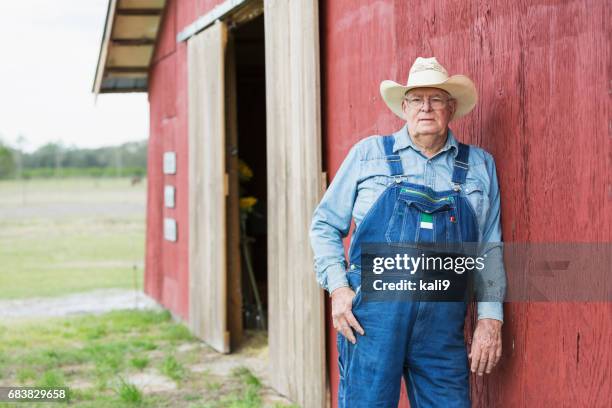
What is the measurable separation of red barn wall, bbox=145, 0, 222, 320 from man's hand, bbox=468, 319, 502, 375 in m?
4.97

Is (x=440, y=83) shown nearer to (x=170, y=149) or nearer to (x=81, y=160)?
(x=170, y=149)

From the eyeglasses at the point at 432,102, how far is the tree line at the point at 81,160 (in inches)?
1949

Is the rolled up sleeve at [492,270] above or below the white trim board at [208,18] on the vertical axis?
below

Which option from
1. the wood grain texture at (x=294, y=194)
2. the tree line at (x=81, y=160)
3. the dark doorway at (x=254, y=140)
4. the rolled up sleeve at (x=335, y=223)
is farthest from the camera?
the tree line at (x=81, y=160)

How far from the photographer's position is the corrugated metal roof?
8969mm

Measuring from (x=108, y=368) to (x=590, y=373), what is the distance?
4.62 m

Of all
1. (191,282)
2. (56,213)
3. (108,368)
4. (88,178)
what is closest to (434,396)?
(108,368)

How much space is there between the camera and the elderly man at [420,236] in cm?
297

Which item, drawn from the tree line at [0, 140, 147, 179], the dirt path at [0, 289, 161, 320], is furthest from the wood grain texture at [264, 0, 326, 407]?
the tree line at [0, 140, 147, 179]

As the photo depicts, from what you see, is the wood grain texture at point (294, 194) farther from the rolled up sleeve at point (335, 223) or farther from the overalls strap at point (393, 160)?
the overalls strap at point (393, 160)

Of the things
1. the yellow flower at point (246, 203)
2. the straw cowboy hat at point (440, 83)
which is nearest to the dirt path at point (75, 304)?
the yellow flower at point (246, 203)

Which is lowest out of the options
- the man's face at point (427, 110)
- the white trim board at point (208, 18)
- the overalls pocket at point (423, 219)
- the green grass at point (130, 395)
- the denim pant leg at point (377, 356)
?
the green grass at point (130, 395)

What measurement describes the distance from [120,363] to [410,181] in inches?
178

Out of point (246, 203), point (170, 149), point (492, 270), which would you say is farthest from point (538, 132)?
point (170, 149)
